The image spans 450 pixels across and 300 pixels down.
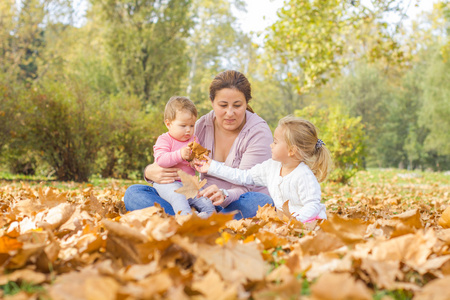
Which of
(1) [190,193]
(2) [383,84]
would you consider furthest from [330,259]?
(2) [383,84]

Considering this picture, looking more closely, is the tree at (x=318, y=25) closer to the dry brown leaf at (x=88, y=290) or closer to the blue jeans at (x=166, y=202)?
the blue jeans at (x=166, y=202)

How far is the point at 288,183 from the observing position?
290 cm

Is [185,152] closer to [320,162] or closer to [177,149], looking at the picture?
[177,149]

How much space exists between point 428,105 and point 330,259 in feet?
96.0

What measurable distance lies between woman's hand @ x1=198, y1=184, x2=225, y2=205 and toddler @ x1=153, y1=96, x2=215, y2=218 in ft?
0.19

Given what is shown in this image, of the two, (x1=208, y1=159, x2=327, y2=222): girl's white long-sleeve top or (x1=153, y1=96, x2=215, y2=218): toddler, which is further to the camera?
(x1=153, y1=96, x2=215, y2=218): toddler

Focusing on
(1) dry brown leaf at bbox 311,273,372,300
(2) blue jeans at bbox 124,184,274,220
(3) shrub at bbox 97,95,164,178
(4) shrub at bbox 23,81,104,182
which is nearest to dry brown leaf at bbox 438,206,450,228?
(2) blue jeans at bbox 124,184,274,220

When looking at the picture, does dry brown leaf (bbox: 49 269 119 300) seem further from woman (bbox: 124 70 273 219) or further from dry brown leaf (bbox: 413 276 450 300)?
woman (bbox: 124 70 273 219)

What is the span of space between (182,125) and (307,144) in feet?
3.41

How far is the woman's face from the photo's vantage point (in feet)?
10.7

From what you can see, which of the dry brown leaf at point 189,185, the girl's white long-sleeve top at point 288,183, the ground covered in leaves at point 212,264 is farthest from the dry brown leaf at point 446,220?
the dry brown leaf at point 189,185

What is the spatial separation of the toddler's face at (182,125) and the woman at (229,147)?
296mm

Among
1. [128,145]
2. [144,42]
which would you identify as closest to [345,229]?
[128,145]

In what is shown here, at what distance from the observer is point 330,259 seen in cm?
134
